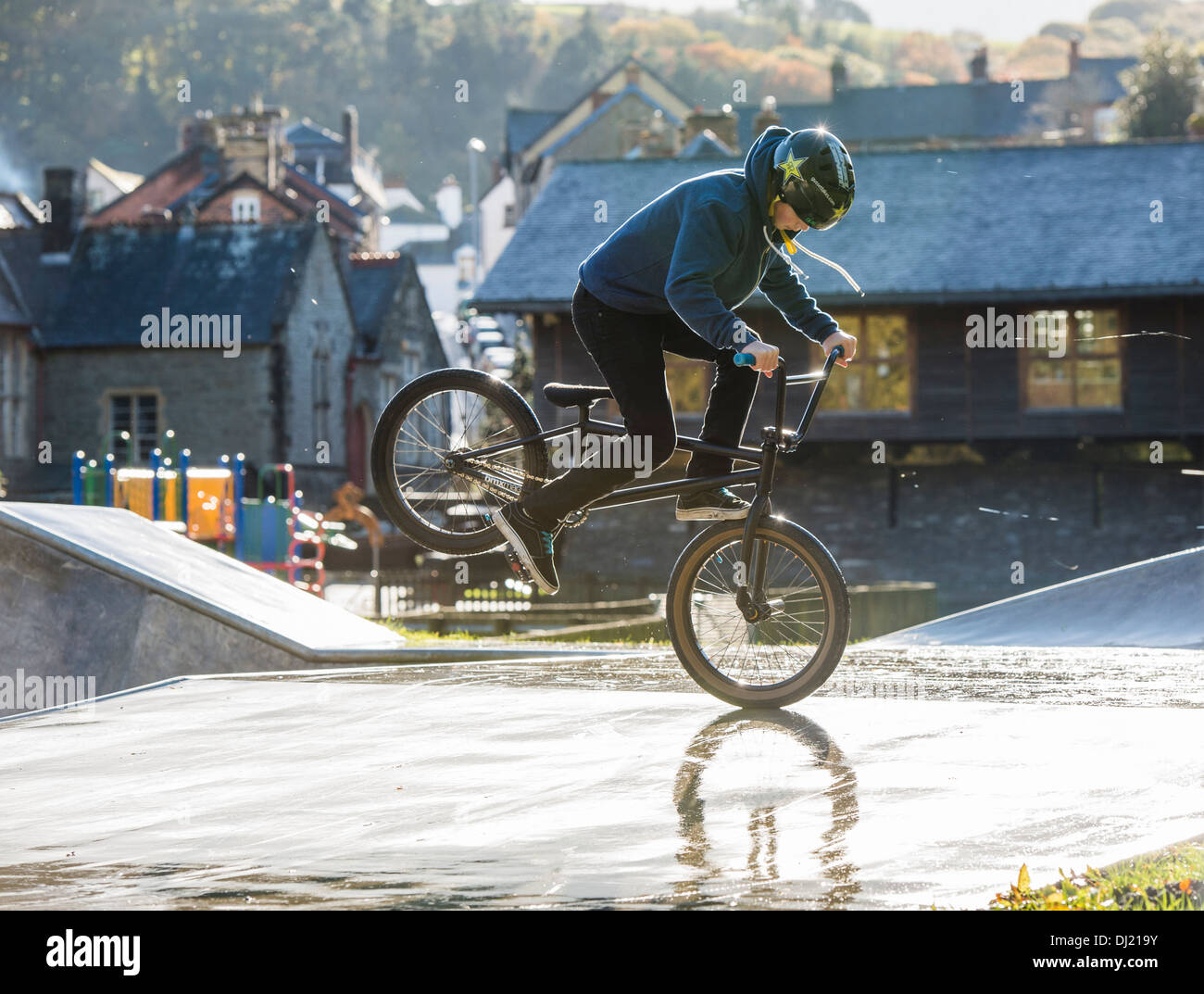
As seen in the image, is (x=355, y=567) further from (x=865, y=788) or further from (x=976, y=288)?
(x=865, y=788)

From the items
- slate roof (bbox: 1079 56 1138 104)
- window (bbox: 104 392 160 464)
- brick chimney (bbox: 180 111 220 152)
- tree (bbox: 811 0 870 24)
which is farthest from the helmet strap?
tree (bbox: 811 0 870 24)

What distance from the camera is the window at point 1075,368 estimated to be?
95.2ft

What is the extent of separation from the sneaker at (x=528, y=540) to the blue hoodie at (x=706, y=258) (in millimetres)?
992

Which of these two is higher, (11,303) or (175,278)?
(175,278)

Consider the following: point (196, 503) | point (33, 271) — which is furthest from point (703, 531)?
point (33, 271)

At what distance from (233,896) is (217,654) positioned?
6.21 m

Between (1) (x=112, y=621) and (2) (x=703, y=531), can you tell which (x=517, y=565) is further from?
(1) (x=112, y=621)

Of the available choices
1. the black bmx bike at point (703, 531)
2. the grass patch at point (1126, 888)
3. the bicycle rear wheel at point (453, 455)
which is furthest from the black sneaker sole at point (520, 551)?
the grass patch at point (1126, 888)

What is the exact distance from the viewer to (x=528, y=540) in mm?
6621

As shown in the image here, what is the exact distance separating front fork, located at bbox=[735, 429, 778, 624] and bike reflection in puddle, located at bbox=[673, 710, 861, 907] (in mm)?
424

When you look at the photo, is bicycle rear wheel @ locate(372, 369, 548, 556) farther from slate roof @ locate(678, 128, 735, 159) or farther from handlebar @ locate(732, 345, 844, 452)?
slate roof @ locate(678, 128, 735, 159)

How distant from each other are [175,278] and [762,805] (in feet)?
123

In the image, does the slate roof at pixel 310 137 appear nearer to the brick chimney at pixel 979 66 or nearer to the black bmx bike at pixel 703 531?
the brick chimney at pixel 979 66

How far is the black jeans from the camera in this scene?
643 centimetres
